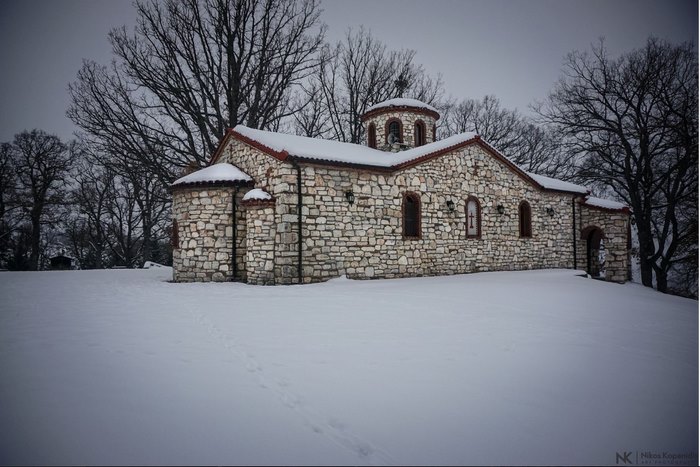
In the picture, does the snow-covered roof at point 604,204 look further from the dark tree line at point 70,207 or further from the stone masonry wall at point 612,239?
the dark tree line at point 70,207

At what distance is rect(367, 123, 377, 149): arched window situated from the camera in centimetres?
1772

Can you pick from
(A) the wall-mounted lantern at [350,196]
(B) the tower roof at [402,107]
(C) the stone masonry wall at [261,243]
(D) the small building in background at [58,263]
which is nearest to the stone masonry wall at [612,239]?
(B) the tower roof at [402,107]

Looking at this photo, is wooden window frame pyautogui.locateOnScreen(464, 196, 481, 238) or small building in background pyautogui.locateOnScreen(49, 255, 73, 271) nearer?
wooden window frame pyautogui.locateOnScreen(464, 196, 481, 238)

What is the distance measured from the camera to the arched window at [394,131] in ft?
56.2

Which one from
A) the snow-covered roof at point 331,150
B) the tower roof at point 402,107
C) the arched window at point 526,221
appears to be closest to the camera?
the snow-covered roof at point 331,150

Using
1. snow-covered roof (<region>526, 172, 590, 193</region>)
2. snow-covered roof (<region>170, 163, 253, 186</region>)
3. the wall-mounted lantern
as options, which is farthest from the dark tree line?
snow-covered roof (<region>526, 172, 590, 193</region>)

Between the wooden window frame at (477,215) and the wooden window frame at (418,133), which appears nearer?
the wooden window frame at (477,215)

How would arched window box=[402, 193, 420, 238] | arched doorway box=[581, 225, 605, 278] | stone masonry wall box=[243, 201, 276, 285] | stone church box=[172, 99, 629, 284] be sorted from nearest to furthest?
stone masonry wall box=[243, 201, 276, 285]
stone church box=[172, 99, 629, 284]
arched window box=[402, 193, 420, 238]
arched doorway box=[581, 225, 605, 278]

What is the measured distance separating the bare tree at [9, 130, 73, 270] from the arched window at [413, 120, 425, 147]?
19767mm

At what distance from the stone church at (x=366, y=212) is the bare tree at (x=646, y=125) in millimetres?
3040

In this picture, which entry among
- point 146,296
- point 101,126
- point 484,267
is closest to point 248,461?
point 146,296

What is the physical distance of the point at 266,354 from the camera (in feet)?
14.0

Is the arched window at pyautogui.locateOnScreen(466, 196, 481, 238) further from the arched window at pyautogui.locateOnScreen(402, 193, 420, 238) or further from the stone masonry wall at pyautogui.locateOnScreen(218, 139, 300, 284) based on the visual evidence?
the stone masonry wall at pyautogui.locateOnScreen(218, 139, 300, 284)

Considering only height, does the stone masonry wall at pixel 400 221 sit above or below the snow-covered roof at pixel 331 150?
below
